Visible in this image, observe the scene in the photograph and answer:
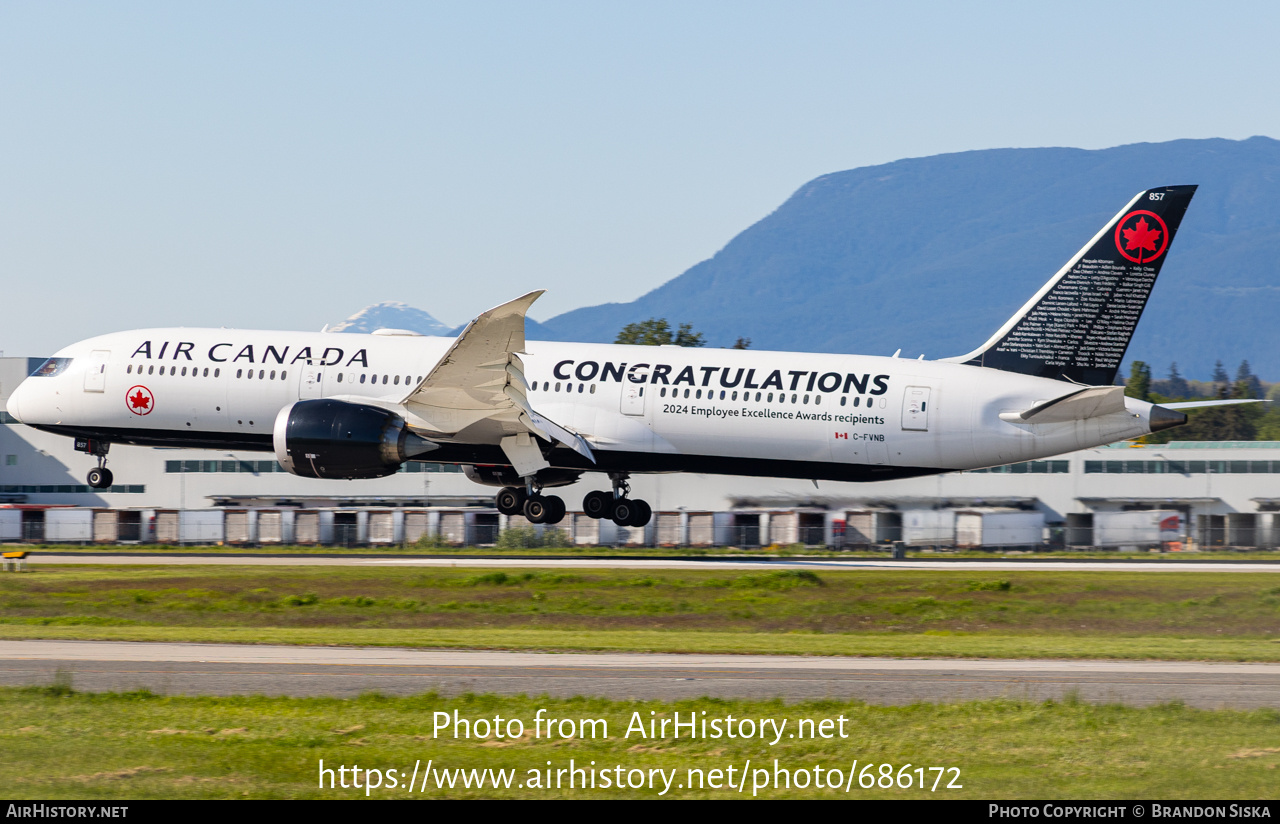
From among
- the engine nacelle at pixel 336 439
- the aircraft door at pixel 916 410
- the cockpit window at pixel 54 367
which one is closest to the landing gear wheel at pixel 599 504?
the engine nacelle at pixel 336 439

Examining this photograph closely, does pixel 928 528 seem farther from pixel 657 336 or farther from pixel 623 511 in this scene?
pixel 657 336

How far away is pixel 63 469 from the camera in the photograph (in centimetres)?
8288

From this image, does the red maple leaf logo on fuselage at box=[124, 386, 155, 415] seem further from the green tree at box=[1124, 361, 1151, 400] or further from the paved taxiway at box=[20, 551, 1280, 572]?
the green tree at box=[1124, 361, 1151, 400]

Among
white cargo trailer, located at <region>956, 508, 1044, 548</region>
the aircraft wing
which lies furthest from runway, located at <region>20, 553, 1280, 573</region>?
white cargo trailer, located at <region>956, 508, 1044, 548</region>

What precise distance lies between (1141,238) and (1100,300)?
2225 millimetres

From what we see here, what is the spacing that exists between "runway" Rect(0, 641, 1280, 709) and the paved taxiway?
61.8ft

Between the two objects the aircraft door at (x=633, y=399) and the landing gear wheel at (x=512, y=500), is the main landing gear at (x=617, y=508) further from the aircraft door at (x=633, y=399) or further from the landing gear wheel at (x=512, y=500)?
the aircraft door at (x=633, y=399)

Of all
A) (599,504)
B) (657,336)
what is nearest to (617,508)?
(599,504)

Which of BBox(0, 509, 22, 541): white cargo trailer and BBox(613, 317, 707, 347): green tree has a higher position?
BBox(613, 317, 707, 347): green tree

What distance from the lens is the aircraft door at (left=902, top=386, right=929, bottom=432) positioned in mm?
41375

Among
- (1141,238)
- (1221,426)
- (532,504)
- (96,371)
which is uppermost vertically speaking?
(1141,238)

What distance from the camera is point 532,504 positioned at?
144 ft

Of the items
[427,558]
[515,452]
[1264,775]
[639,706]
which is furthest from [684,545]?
[1264,775]

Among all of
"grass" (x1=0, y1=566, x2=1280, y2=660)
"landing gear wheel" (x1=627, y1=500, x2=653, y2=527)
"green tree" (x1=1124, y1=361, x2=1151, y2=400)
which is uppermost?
"green tree" (x1=1124, y1=361, x2=1151, y2=400)
